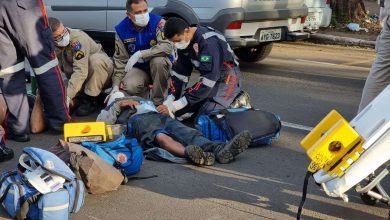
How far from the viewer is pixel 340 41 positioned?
12.0 meters

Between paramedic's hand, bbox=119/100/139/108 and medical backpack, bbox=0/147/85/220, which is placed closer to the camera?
medical backpack, bbox=0/147/85/220

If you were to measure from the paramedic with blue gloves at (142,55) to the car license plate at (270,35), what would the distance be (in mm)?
2282

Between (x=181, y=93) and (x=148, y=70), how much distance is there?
2.23ft

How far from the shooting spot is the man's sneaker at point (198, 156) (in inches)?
181

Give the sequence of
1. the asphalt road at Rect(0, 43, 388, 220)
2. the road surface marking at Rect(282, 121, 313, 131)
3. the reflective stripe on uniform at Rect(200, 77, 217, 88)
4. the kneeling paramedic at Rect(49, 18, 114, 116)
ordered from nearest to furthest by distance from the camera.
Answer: the asphalt road at Rect(0, 43, 388, 220)
the reflective stripe on uniform at Rect(200, 77, 217, 88)
the road surface marking at Rect(282, 121, 313, 131)
the kneeling paramedic at Rect(49, 18, 114, 116)

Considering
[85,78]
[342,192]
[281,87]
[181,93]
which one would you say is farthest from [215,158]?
[281,87]

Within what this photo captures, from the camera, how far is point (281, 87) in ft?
25.2

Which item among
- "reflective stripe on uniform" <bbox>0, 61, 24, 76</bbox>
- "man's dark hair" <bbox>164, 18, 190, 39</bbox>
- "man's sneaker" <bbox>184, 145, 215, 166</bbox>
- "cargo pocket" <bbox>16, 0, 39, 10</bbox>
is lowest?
"man's sneaker" <bbox>184, 145, 215, 166</bbox>

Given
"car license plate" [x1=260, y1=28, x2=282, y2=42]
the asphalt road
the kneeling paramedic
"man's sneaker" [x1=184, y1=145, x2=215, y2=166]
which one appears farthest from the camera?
"car license plate" [x1=260, y1=28, x2=282, y2=42]

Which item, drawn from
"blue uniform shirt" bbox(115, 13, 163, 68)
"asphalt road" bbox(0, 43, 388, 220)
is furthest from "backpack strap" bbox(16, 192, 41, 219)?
"blue uniform shirt" bbox(115, 13, 163, 68)

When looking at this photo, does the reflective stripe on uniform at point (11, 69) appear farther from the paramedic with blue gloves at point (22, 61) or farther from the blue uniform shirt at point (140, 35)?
the blue uniform shirt at point (140, 35)

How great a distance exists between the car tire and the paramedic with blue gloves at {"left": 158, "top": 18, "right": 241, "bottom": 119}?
3.60 meters

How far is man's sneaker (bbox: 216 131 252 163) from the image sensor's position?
4.64 meters

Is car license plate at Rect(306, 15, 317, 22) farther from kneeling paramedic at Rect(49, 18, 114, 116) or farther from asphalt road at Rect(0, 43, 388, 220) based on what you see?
kneeling paramedic at Rect(49, 18, 114, 116)
